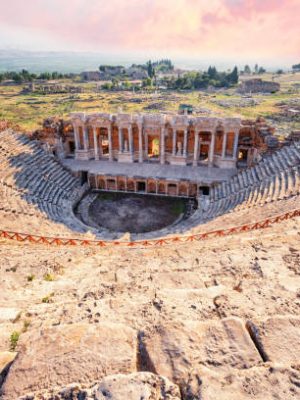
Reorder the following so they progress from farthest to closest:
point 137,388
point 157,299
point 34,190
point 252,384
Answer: point 34,190 → point 157,299 → point 252,384 → point 137,388

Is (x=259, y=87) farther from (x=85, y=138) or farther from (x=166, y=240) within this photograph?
(x=166, y=240)

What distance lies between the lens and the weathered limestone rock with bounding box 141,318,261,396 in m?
4.86

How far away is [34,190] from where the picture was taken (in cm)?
2784

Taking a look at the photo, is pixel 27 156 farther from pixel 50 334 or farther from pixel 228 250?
pixel 50 334

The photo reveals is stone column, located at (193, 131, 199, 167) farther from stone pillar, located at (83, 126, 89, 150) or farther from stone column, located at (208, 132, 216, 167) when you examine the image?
stone pillar, located at (83, 126, 89, 150)

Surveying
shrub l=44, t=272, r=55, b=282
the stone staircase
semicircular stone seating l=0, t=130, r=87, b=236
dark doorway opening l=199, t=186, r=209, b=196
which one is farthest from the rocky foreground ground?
dark doorway opening l=199, t=186, r=209, b=196

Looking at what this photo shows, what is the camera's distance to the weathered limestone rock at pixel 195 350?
4.86m

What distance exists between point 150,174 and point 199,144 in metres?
6.81

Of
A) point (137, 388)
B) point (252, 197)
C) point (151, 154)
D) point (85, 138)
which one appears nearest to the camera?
point (137, 388)

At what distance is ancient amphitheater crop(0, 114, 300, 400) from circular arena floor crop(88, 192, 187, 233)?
0.92m

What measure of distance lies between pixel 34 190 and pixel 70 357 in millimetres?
24903

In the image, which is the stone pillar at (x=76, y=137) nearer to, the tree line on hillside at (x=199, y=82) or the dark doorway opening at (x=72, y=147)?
the dark doorway opening at (x=72, y=147)

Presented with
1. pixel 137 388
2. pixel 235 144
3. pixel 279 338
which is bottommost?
pixel 235 144

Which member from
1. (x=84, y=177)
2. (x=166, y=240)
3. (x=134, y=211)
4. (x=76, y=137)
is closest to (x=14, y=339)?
(x=166, y=240)
